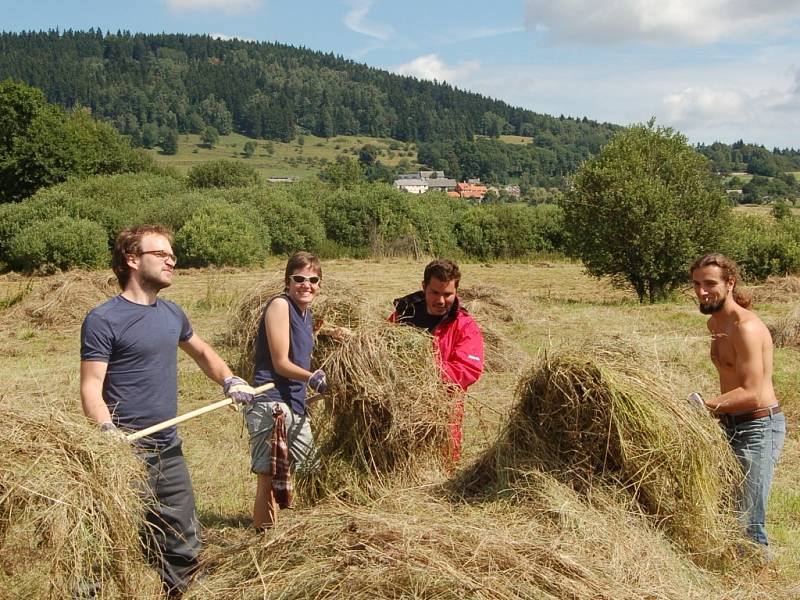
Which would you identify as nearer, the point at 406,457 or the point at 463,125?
the point at 406,457

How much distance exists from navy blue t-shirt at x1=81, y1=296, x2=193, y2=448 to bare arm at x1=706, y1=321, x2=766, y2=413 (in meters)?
2.76

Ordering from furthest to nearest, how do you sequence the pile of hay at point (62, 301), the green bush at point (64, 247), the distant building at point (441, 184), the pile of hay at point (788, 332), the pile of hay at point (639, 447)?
the distant building at point (441, 184) < the green bush at point (64, 247) < the pile of hay at point (62, 301) < the pile of hay at point (788, 332) < the pile of hay at point (639, 447)

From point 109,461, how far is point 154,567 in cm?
76

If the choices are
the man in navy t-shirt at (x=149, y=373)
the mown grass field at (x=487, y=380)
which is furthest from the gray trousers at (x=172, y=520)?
the mown grass field at (x=487, y=380)

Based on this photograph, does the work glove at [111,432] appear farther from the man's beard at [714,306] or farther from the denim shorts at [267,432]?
the man's beard at [714,306]

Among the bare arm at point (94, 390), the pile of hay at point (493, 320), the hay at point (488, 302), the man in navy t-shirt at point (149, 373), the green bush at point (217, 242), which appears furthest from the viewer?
the green bush at point (217, 242)

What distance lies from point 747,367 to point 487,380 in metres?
6.03

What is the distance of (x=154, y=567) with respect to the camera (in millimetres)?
3535

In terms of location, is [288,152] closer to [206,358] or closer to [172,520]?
[206,358]

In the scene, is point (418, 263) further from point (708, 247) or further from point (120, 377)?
point (120, 377)

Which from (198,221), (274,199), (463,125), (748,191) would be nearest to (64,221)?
(198,221)

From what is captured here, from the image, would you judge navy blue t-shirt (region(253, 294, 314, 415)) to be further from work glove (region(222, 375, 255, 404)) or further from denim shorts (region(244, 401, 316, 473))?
work glove (region(222, 375, 255, 404))

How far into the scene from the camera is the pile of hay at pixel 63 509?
9.29ft

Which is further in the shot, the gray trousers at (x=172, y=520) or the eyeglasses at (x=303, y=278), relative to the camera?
the eyeglasses at (x=303, y=278)
